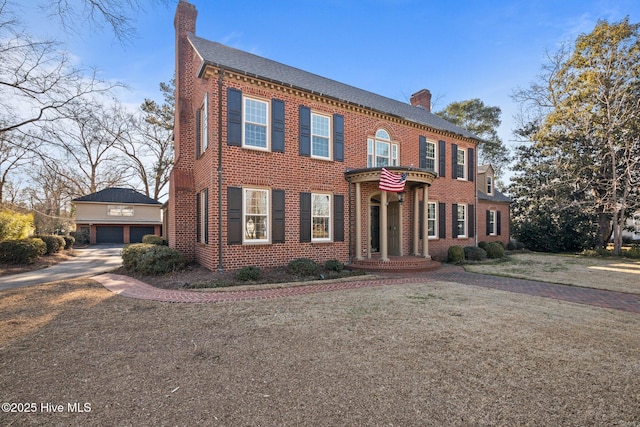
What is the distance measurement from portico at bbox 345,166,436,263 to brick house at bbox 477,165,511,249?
8.48 meters

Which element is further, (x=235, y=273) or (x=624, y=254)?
(x=624, y=254)

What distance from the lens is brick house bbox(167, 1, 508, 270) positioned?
9.31 metres

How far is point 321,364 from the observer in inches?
138

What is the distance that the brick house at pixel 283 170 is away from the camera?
30.6ft

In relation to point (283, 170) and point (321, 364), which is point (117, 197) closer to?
point (283, 170)

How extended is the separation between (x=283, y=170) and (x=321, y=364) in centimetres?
757

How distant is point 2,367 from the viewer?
134 inches

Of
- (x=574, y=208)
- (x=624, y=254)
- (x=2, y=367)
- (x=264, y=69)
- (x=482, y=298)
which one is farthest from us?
(x=574, y=208)

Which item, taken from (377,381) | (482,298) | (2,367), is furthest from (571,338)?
(2,367)

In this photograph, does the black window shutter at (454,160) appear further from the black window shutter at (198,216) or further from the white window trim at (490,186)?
the black window shutter at (198,216)

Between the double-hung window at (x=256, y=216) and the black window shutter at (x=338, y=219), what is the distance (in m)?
2.63

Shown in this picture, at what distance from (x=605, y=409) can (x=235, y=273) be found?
794 cm

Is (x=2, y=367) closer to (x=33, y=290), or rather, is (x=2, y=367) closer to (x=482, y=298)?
(x=33, y=290)

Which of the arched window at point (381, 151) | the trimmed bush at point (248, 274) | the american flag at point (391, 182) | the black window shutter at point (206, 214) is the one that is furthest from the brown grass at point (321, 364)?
the arched window at point (381, 151)
